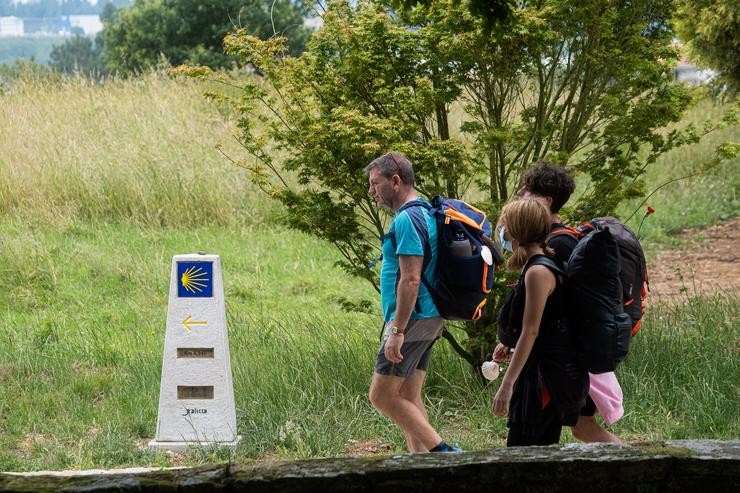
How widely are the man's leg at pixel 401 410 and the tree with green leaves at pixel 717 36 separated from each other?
1224 centimetres

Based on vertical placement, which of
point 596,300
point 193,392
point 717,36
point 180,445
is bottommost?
point 180,445

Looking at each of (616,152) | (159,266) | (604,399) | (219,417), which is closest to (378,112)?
(616,152)

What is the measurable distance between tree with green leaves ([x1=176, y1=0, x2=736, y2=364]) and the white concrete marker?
0.95 m

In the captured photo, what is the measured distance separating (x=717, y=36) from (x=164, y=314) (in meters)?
A: 11.2

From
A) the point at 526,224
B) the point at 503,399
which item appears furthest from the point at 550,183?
the point at 503,399

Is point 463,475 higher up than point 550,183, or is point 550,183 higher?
point 550,183

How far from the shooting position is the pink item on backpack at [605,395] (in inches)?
179

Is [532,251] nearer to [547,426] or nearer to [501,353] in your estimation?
[501,353]

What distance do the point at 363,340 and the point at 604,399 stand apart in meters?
3.67

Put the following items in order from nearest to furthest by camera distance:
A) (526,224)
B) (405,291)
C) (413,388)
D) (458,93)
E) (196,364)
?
(526,224) → (405,291) → (413,388) → (196,364) → (458,93)

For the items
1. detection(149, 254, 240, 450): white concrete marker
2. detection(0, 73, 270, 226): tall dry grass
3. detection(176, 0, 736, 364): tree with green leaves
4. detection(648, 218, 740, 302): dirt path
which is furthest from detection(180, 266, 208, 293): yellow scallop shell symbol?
detection(0, 73, 270, 226): tall dry grass

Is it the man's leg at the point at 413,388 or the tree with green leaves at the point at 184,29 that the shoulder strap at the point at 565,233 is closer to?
the man's leg at the point at 413,388

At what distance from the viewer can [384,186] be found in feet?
16.9

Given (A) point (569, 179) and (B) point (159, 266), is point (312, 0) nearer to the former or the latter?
(A) point (569, 179)
